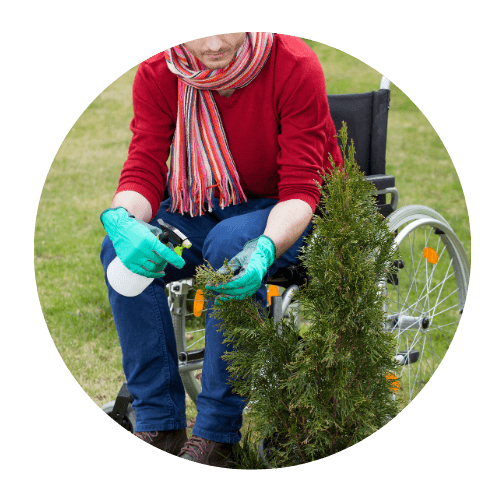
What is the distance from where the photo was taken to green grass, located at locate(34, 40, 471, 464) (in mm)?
3072

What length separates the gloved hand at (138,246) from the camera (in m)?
1.71

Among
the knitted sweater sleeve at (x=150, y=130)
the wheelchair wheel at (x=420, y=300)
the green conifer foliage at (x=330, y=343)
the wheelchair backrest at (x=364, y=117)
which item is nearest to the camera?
the green conifer foliage at (x=330, y=343)

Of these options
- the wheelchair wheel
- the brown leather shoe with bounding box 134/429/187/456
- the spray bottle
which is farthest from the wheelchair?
the spray bottle

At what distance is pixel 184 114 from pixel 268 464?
121 centimetres

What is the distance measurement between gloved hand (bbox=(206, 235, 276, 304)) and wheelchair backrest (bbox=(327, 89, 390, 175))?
0.93 meters

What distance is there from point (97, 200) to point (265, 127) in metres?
3.18

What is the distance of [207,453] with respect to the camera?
5.80ft

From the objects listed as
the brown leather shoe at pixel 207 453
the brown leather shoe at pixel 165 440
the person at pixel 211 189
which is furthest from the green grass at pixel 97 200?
the brown leather shoe at pixel 207 453

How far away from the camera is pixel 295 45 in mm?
1907

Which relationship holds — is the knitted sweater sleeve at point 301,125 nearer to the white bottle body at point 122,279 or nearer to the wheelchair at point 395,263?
the wheelchair at point 395,263

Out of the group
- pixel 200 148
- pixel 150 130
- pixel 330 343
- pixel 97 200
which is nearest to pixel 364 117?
pixel 200 148

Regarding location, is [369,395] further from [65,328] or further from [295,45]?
[65,328]

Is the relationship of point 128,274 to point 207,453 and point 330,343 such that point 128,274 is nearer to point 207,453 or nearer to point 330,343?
point 207,453

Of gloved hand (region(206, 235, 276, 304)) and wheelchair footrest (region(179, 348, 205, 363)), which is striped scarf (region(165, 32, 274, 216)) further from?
wheelchair footrest (region(179, 348, 205, 363))
